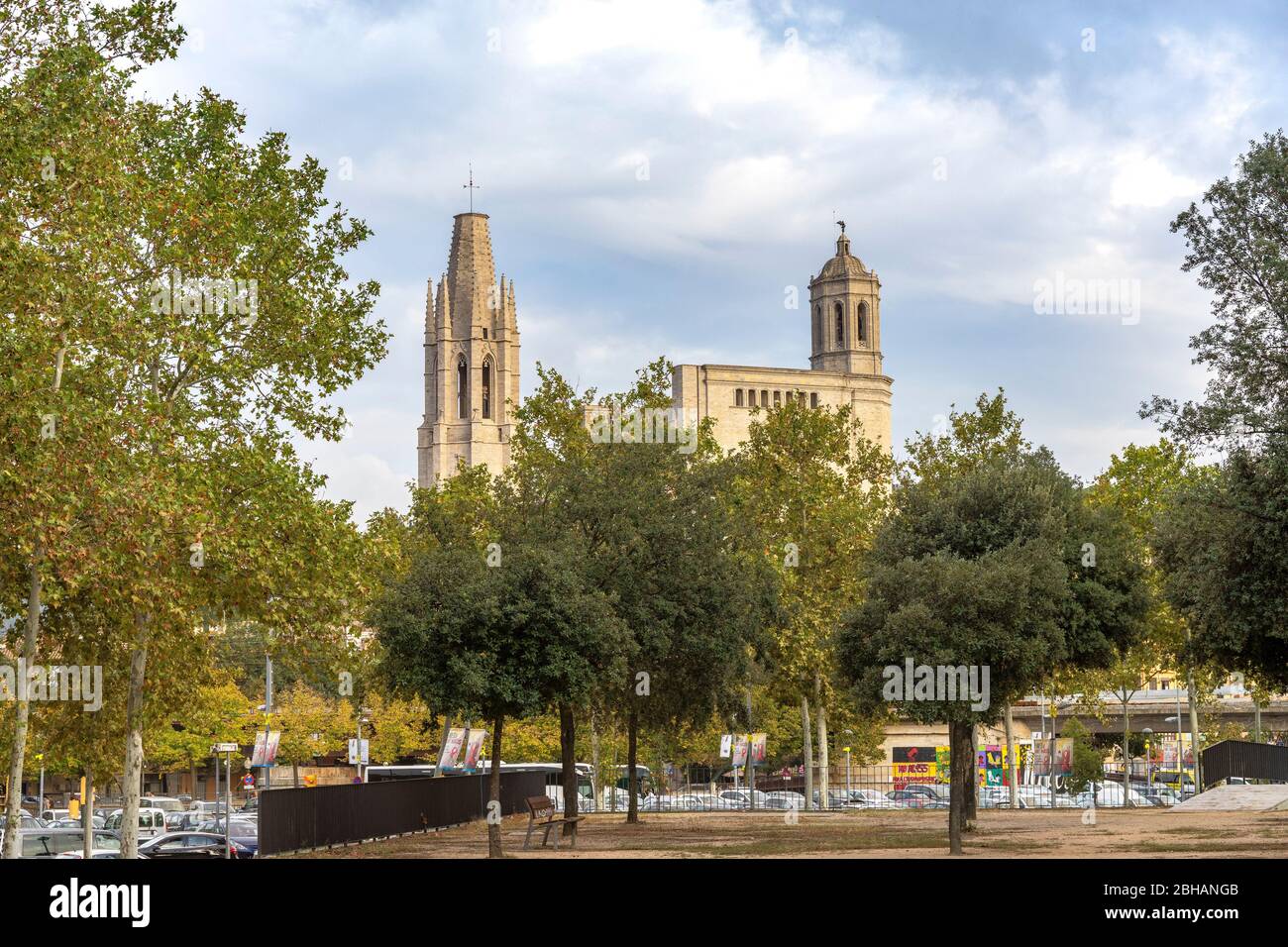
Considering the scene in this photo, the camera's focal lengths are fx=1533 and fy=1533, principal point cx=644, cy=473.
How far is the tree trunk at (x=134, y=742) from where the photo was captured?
1104 inches

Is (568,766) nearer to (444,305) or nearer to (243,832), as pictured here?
(243,832)

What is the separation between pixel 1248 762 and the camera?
183 ft

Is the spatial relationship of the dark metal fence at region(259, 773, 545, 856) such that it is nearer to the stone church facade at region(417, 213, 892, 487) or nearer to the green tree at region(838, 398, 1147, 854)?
the green tree at region(838, 398, 1147, 854)

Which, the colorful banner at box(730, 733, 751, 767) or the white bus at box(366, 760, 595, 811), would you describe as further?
the white bus at box(366, 760, 595, 811)

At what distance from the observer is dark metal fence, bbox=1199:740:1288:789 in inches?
2149

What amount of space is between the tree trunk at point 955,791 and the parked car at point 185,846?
17.4 meters

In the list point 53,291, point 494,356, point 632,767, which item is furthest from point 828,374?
point 53,291

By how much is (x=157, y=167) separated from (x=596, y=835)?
19286 mm

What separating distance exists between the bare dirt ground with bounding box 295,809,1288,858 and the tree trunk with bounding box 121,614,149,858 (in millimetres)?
3947

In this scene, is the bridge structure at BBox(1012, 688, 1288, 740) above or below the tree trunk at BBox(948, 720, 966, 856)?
below

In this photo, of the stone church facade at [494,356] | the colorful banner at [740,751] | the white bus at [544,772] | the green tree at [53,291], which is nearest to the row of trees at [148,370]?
the green tree at [53,291]

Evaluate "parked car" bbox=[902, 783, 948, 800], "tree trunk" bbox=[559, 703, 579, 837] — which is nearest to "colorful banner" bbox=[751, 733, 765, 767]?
"parked car" bbox=[902, 783, 948, 800]

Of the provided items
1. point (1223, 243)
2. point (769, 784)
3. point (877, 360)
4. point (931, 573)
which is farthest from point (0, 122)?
point (877, 360)

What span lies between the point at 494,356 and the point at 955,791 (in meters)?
173
